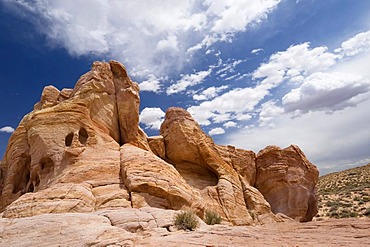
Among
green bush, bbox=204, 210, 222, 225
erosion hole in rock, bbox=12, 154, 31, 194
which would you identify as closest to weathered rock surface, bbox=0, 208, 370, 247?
green bush, bbox=204, 210, 222, 225

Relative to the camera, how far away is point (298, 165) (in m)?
32.9

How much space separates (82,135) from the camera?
20156 millimetres

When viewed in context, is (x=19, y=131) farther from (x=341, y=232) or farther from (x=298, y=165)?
(x=298, y=165)

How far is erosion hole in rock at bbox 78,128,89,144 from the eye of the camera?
19.9m

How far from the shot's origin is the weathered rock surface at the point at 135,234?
8992mm

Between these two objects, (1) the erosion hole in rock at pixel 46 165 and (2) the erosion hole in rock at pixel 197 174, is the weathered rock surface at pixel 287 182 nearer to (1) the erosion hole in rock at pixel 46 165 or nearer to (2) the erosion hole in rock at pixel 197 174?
(2) the erosion hole in rock at pixel 197 174

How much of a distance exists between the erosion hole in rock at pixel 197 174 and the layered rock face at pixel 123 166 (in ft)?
0.30

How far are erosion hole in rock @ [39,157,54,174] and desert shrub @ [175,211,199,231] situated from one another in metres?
10.2

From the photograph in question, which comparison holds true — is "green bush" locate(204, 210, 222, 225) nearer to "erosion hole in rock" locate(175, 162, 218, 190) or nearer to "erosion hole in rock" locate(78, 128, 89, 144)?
"erosion hole in rock" locate(175, 162, 218, 190)

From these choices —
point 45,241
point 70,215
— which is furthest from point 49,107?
point 45,241

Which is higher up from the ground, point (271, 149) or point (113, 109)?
point (113, 109)

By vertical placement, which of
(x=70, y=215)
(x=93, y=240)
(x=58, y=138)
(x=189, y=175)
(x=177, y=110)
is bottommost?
(x=93, y=240)

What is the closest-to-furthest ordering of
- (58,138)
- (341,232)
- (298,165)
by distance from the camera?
1. (341,232)
2. (58,138)
3. (298,165)

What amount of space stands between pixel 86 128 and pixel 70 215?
9.82m
